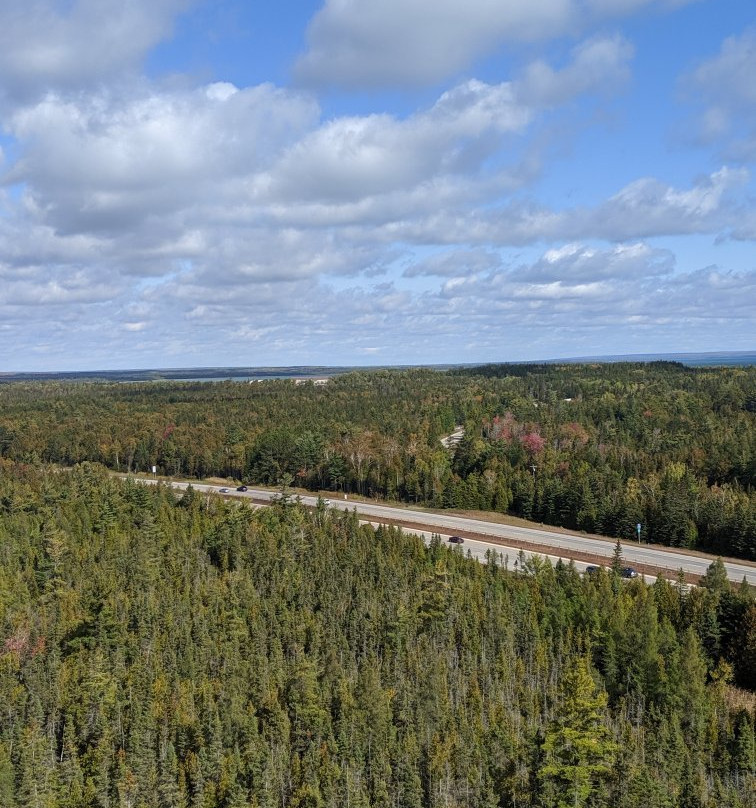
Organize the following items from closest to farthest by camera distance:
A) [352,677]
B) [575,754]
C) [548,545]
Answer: [575,754], [352,677], [548,545]

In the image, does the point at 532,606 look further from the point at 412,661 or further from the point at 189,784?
the point at 189,784

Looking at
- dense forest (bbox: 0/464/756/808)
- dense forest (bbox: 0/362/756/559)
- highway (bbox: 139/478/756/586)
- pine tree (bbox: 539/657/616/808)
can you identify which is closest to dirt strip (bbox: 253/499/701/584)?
highway (bbox: 139/478/756/586)

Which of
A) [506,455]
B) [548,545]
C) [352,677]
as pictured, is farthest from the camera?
[506,455]

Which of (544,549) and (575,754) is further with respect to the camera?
(544,549)

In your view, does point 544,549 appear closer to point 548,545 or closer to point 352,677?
point 548,545

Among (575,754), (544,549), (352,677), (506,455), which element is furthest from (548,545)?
(575,754)

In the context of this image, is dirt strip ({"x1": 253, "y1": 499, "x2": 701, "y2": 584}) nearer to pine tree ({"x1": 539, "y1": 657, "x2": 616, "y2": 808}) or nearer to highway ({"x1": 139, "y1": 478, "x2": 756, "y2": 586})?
highway ({"x1": 139, "y1": 478, "x2": 756, "y2": 586})
